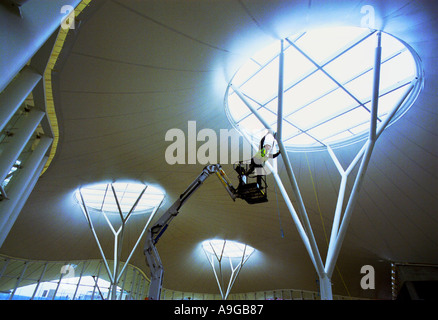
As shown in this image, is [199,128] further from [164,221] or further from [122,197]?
[122,197]

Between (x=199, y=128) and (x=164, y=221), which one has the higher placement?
(x=199, y=128)

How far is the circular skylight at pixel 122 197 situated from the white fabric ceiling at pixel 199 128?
182cm

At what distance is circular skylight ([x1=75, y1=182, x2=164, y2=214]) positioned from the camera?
2875 cm

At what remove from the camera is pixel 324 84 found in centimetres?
1720

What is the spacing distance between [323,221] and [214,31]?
891 inches

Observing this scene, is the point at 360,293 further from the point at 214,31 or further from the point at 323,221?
the point at 214,31

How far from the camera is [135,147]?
18.7 metres

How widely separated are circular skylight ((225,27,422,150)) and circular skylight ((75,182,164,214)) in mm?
→ 14529

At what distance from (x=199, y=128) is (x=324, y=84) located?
28.1 ft

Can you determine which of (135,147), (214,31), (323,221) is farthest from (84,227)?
(214,31)
